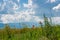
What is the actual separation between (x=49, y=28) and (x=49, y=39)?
33cm

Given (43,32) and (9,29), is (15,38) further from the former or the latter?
(43,32)

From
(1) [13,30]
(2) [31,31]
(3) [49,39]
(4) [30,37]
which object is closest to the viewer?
(3) [49,39]

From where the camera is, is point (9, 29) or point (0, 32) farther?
point (0, 32)

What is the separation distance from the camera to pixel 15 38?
741 centimetres

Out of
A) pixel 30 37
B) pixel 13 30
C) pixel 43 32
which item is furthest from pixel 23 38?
pixel 13 30

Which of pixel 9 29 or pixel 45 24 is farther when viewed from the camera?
pixel 9 29

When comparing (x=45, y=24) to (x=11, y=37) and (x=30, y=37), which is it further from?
(x=11, y=37)

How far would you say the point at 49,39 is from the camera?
652 centimetres

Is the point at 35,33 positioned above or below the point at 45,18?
below

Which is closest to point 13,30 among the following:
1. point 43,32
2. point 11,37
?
point 11,37

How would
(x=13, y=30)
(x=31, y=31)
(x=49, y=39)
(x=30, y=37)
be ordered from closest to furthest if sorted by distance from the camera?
(x=49, y=39) → (x=30, y=37) → (x=31, y=31) → (x=13, y=30)

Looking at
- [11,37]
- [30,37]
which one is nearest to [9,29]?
[11,37]

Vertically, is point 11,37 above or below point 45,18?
below

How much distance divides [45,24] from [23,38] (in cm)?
105
